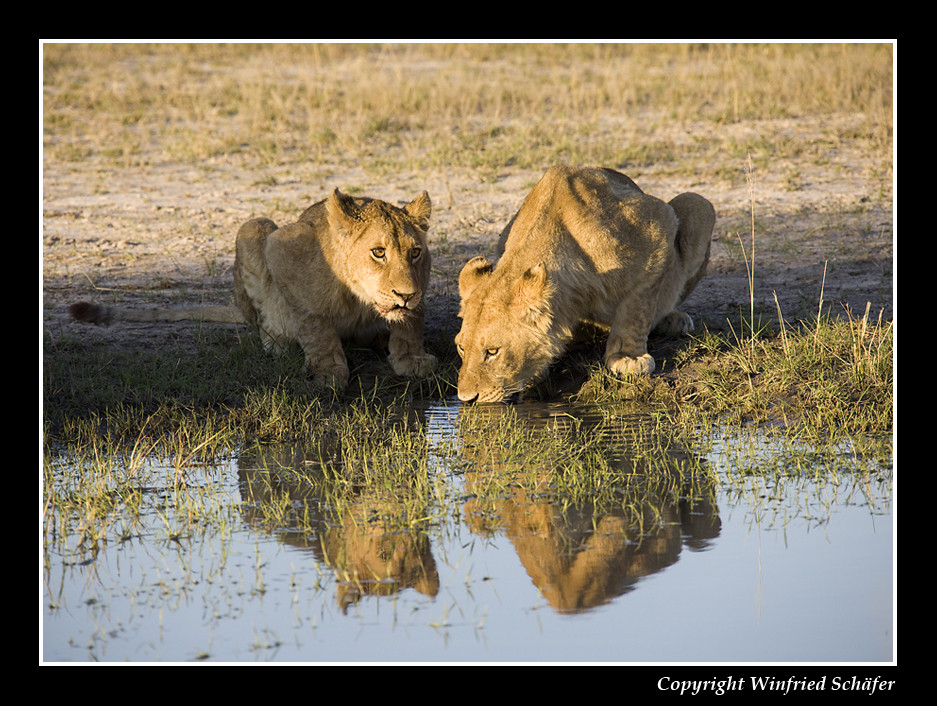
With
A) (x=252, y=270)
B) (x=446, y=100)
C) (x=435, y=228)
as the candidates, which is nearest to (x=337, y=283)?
(x=252, y=270)

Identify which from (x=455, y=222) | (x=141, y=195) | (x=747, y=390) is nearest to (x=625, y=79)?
(x=455, y=222)

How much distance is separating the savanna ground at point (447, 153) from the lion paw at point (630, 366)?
0.21m

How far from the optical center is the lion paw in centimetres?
619

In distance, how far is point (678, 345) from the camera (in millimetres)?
6664

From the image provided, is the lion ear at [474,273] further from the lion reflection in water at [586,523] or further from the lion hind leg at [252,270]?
the lion hind leg at [252,270]

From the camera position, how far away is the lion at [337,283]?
590cm

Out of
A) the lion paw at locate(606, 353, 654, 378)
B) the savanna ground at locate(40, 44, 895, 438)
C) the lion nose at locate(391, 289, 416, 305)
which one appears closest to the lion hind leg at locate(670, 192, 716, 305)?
the savanna ground at locate(40, 44, 895, 438)

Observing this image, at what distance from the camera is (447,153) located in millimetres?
10617

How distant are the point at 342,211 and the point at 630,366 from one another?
177 centimetres

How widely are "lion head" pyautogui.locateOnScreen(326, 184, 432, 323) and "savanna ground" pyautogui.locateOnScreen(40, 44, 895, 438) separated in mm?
666

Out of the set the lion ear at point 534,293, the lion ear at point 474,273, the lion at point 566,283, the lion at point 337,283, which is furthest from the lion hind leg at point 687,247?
the lion at point 337,283

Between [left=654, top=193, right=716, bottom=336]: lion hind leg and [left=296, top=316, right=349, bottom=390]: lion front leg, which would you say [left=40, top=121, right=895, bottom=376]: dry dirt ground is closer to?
[left=654, top=193, right=716, bottom=336]: lion hind leg

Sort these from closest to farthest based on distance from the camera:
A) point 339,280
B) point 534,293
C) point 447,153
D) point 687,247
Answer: point 534,293, point 339,280, point 687,247, point 447,153

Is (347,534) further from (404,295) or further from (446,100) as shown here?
(446,100)
